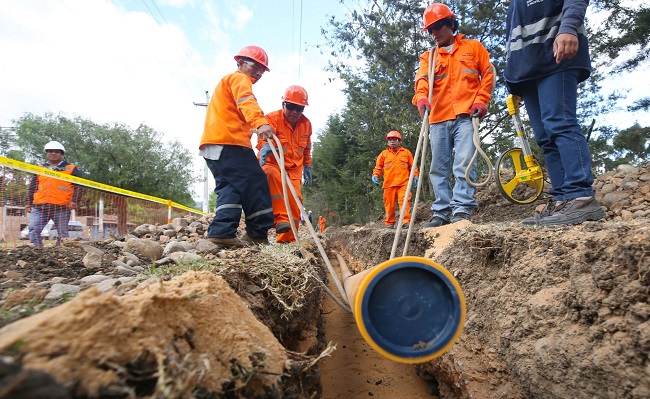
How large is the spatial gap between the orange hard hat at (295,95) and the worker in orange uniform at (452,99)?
1359 mm

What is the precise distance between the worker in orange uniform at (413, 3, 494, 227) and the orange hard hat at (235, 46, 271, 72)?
156 centimetres

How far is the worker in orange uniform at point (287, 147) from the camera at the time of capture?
14.7 feet

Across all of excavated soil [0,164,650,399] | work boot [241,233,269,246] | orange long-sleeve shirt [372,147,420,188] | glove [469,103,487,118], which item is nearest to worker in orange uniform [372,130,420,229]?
orange long-sleeve shirt [372,147,420,188]

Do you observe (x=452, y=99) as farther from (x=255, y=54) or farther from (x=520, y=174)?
(x=255, y=54)

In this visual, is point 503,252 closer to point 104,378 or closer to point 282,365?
point 282,365

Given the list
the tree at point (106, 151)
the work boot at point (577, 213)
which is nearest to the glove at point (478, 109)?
the work boot at point (577, 213)

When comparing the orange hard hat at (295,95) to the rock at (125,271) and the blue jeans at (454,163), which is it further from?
the rock at (125,271)

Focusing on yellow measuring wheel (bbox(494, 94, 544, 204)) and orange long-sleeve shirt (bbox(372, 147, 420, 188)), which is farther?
orange long-sleeve shirt (bbox(372, 147, 420, 188))

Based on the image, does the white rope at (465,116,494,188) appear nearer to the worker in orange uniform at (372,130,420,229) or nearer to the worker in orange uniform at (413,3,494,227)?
the worker in orange uniform at (413,3,494,227)

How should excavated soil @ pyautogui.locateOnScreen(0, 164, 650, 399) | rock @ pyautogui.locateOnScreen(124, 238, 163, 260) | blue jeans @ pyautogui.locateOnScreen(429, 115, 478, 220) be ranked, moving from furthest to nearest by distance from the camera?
1. blue jeans @ pyautogui.locateOnScreen(429, 115, 478, 220)
2. rock @ pyautogui.locateOnScreen(124, 238, 163, 260)
3. excavated soil @ pyautogui.locateOnScreen(0, 164, 650, 399)

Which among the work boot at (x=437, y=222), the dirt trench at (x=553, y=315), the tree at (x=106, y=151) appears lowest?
the dirt trench at (x=553, y=315)

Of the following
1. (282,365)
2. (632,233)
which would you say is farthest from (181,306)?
(632,233)

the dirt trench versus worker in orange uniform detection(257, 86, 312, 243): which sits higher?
worker in orange uniform detection(257, 86, 312, 243)

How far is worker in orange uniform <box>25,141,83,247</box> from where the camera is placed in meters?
5.14
